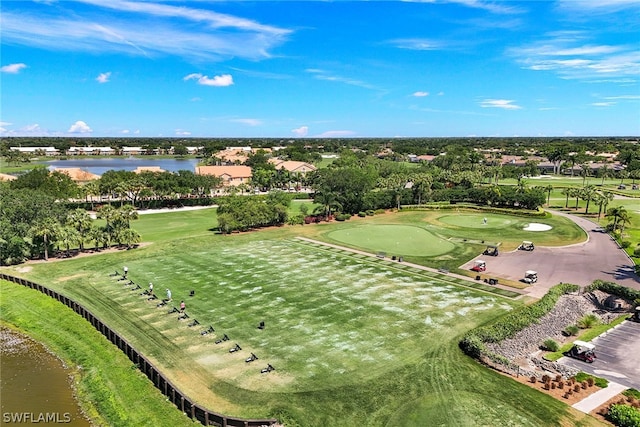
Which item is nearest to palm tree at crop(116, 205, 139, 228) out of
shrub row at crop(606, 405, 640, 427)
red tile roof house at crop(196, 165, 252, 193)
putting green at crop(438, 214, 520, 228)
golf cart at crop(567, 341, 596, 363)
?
putting green at crop(438, 214, 520, 228)

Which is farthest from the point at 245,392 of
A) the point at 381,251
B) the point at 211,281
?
the point at 381,251

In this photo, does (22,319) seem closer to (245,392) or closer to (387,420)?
(245,392)

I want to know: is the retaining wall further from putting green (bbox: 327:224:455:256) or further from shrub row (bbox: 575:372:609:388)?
putting green (bbox: 327:224:455:256)

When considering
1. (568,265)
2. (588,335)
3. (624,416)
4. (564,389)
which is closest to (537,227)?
(568,265)

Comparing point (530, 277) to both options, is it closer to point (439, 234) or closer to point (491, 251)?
point (491, 251)

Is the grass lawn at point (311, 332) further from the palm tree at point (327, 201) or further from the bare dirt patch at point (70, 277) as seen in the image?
the palm tree at point (327, 201)
